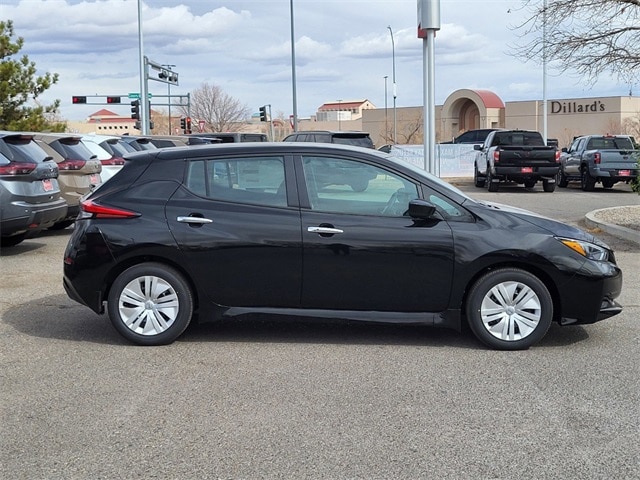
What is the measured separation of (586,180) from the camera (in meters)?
24.4

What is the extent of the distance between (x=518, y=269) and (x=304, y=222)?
1786 mm

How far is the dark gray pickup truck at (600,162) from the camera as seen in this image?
23469 millimetres

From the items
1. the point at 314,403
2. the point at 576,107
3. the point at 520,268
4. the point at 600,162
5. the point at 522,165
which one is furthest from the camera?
the point at 576,107

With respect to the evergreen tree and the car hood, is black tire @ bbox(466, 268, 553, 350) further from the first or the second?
the evergreen tree

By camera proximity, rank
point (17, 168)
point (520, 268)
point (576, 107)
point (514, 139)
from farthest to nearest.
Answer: point (576, 107)
point (514, 139)
point (17, 168)
point (520, 268)

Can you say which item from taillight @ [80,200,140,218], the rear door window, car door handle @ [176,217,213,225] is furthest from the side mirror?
taillight @ [80,200,140,218]

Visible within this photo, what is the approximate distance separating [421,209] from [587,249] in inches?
56.3

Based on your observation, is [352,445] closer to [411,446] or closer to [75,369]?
[411,446]

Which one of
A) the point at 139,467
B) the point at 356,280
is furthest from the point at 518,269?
the point at 139,467

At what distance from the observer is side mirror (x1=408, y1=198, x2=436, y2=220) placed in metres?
6.19

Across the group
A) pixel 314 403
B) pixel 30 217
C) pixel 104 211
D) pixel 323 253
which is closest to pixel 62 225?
pixel 30 217

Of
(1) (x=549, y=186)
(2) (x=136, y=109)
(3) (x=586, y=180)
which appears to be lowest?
(1) (x=549, y=186)

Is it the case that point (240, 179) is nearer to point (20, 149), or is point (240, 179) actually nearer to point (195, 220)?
point (195, 220)

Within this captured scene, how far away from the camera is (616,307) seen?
6.39 meters
